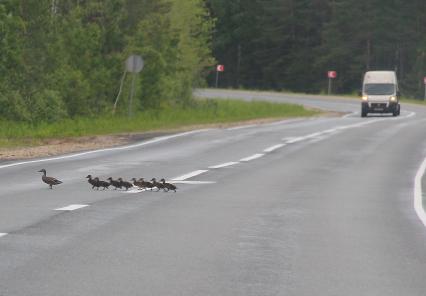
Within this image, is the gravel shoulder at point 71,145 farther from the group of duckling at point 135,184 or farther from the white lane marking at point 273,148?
the group of duckling at point 135,184

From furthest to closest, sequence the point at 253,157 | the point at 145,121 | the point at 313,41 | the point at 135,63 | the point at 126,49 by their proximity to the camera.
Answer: the point at 313,41, the point at 126,49, the point at 145,121, the point at 135,63, the point at 253,157

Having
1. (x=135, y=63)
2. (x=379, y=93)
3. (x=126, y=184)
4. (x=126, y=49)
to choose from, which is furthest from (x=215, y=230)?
(x=379, y=93)

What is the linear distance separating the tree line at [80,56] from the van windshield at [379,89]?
9626 mm

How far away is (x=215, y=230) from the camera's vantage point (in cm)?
1208

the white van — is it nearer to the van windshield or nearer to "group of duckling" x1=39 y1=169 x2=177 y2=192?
the van windshield

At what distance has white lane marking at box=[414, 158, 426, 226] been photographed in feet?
47.1

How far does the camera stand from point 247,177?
67.7 ft

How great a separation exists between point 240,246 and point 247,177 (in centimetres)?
991

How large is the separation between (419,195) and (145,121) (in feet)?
86.7

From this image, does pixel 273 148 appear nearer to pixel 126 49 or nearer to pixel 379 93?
pixel 126 49

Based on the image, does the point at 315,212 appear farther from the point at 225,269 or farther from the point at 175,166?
the point at 175,166

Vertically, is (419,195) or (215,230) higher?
(215,230)

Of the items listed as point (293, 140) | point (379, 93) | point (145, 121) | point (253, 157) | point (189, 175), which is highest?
point (189, 175)

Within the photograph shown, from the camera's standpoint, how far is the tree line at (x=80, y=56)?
3778 centimetres
